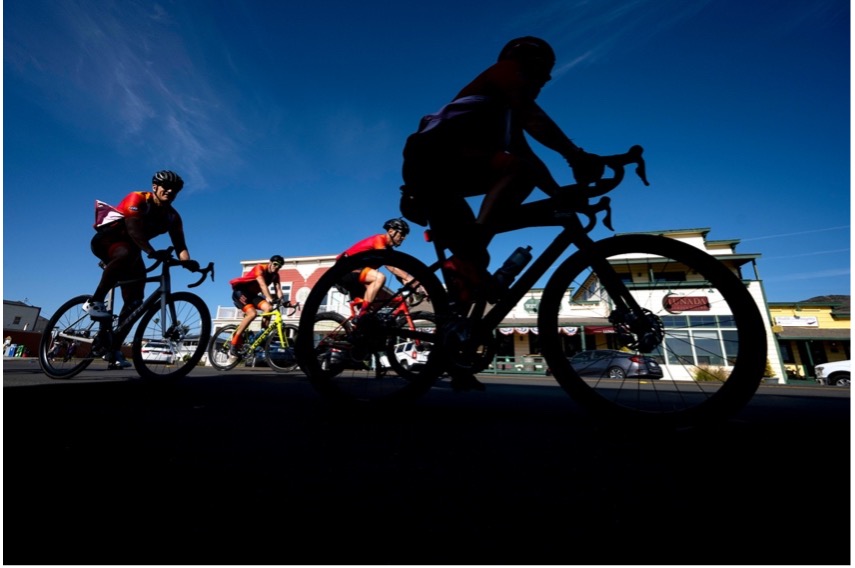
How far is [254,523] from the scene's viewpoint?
0.51 metres

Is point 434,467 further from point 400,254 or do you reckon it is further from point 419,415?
point 400,254

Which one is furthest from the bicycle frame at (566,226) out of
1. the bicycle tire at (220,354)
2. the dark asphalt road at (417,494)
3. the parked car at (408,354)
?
the bicycle tire at (220,354)

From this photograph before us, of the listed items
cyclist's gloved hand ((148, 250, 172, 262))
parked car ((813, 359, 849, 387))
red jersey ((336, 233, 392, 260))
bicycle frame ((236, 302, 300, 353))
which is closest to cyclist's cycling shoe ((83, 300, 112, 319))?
cyclist's gloved hand ((148, 250, 172, 262))

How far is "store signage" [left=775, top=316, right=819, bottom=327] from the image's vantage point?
78.3ft

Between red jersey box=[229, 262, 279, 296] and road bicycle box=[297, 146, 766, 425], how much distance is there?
4613 millimetres

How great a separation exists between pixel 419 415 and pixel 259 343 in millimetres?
6096

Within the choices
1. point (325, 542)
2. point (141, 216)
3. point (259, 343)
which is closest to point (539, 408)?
point (325, 542)

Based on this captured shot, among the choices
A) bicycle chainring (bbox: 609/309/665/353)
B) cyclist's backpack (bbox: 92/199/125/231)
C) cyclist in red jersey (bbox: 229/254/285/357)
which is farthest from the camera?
cyclist in red jersey (bbox: 229/254/285/357)

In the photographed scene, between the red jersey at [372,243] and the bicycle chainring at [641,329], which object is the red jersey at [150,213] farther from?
the bicycle chainring at [641,329]

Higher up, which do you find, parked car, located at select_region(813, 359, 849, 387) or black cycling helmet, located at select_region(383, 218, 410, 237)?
black cycling helmet, located at select_region(383, 218, 410, 237)

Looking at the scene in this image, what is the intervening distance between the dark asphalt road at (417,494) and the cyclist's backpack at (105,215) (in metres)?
2.53

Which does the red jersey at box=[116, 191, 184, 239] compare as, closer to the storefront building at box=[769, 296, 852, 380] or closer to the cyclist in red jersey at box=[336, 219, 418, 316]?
the cyclist in red jersey at box=[336, 219, 418, 316]

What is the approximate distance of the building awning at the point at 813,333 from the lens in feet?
68.6

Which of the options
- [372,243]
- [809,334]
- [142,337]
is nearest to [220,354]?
[142,337]
